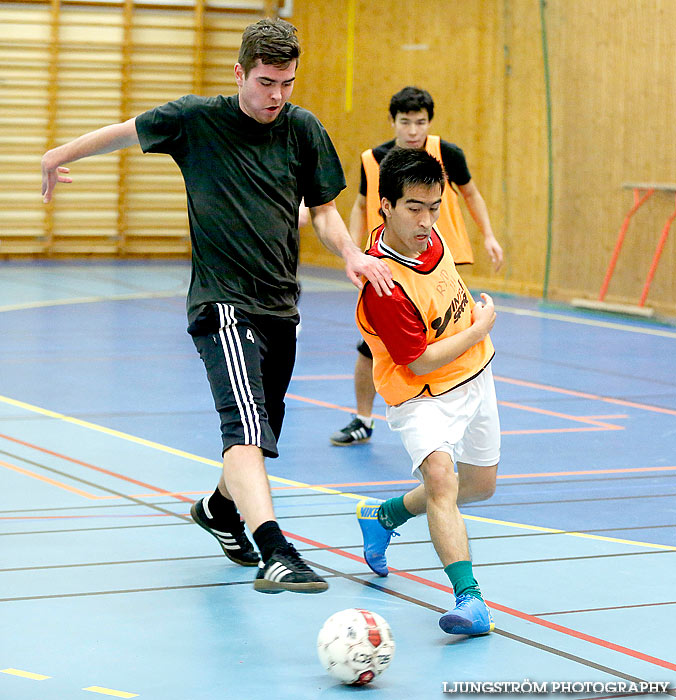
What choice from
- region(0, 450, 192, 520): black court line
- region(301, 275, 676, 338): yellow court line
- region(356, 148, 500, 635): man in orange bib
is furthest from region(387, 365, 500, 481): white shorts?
region(301, 275, 676, 338): yellow court line

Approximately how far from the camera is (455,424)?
14.2 feet

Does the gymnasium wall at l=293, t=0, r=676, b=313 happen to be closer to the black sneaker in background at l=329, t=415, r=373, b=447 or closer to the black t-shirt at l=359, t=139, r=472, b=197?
the black t-shirt at l=359, t=139, r=472, b=197

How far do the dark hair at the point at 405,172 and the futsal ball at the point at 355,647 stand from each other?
142 centimetres

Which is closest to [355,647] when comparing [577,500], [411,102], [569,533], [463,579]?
[463,579]

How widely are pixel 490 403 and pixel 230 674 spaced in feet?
4.45

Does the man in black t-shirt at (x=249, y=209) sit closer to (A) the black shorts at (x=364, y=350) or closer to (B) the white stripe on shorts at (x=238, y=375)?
(B) the white stripe on shorts at (x=238, y=375)

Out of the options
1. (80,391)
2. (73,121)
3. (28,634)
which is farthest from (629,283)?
(28,634)

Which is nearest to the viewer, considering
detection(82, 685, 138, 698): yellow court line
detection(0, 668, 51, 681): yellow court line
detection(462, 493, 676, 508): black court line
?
detection(82, 685, 138, 698): yellow court line

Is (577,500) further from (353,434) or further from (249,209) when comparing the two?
(249,209)

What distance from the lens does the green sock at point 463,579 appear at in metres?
4.09

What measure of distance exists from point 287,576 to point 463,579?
0.63 m

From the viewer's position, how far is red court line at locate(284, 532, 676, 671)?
12.7ft

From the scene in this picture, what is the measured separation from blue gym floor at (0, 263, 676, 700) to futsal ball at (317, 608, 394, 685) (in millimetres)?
61

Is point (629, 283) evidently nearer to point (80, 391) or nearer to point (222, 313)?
point (80, 391)
